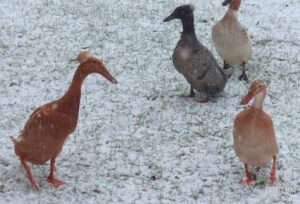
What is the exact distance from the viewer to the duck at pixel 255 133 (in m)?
5.43

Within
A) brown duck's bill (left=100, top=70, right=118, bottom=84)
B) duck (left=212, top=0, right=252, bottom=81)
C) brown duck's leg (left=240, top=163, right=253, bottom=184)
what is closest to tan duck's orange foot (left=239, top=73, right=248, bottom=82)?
duck (left=212, top=0, right=252, bottom=81)

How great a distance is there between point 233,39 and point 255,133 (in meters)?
3.12

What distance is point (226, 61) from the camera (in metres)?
8.59

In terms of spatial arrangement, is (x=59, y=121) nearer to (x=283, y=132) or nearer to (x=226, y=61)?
(x=283, y=132)

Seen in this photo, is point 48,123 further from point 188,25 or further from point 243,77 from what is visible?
→ point 243,77

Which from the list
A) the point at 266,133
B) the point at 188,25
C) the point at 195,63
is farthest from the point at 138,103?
the point at 266,133

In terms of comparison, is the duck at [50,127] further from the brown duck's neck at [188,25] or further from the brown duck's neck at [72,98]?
the brown duck's neck at [188,25]

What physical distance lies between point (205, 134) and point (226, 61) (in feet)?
6.91

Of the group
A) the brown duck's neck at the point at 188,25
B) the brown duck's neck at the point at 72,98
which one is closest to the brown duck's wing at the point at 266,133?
the brown duck's neck at the point at 72,98

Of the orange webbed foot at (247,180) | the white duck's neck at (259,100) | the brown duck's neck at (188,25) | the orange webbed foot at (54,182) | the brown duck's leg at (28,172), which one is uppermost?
the white duck's neck at (259,100)

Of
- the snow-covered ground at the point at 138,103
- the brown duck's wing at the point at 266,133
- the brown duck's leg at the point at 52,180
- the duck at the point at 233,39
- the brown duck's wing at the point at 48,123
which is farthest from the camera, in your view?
the duck at the point at 233,39

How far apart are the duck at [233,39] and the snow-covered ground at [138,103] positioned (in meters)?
0.32

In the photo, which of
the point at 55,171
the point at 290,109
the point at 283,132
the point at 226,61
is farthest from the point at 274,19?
the point at 55,171

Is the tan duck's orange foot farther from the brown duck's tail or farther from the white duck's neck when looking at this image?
the white duck's neck
